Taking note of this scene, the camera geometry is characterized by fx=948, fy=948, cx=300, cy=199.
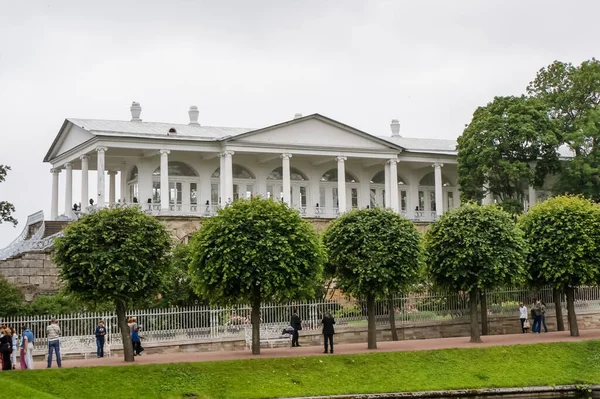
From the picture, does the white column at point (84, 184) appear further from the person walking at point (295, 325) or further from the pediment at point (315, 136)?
the person walking at point (295, 325)

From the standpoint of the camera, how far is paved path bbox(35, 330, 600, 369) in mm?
30422

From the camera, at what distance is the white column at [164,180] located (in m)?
51.7

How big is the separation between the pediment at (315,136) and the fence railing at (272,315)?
1793 cm

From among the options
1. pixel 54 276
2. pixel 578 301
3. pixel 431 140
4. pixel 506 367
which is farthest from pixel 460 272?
pixel 431 140

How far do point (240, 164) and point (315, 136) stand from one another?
5007 millimetres

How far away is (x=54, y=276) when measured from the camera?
41062mm

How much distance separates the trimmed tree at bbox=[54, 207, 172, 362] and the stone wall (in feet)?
33.1

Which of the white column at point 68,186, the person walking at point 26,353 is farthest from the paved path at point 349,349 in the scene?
the white column at point 68,186

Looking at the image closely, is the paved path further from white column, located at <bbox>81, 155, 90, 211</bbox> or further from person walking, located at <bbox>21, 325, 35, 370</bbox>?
white column, located at <bbox>81, 155, 90, 211</bbox>

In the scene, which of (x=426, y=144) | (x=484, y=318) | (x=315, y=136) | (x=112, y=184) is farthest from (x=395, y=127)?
(x=484, y=318)

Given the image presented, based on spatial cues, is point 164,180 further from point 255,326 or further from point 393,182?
point 255,326

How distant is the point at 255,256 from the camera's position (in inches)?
1210

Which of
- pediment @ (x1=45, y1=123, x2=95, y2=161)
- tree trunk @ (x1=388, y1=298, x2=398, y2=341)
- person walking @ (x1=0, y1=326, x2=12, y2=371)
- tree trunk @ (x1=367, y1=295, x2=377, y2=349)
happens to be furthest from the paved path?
pediment @ (x1=45, y1=123, x2=95, y2=161)

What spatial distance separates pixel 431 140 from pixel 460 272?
102ft
